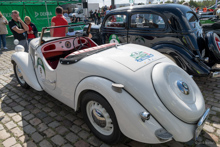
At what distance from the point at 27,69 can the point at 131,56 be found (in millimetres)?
2241

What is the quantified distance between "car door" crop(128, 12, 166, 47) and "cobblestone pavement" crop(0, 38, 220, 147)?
164 cm

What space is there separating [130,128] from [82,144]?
2.74ft

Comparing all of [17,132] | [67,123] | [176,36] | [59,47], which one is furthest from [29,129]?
[176,36]

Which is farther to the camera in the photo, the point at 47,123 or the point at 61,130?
the point at 47,123

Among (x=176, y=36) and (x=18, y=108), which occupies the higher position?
(x=176, y=36)

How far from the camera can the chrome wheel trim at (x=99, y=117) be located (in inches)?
80.0

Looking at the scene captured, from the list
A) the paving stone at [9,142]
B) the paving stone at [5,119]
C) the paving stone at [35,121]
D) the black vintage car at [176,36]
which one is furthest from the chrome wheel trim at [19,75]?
the black vintage car at [176,36]

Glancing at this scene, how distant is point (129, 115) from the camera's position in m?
1.74

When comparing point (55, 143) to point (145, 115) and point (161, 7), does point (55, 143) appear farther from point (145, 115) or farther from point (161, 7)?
point (161, 7)

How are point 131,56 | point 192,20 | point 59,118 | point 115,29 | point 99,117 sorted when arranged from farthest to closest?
point 115,29, point 192,20, point 59,118, point 131,56, point 99,117


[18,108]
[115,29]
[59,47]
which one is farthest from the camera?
[115,29]

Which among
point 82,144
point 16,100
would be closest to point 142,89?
point 82,144

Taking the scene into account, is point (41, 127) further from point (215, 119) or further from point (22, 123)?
point (215, 119)

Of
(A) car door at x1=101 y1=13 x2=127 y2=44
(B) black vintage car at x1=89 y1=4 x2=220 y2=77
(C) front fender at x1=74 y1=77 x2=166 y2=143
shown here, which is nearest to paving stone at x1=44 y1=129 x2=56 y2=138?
(C) front fender at x1=74 y1=77 x2=166 y2=143
